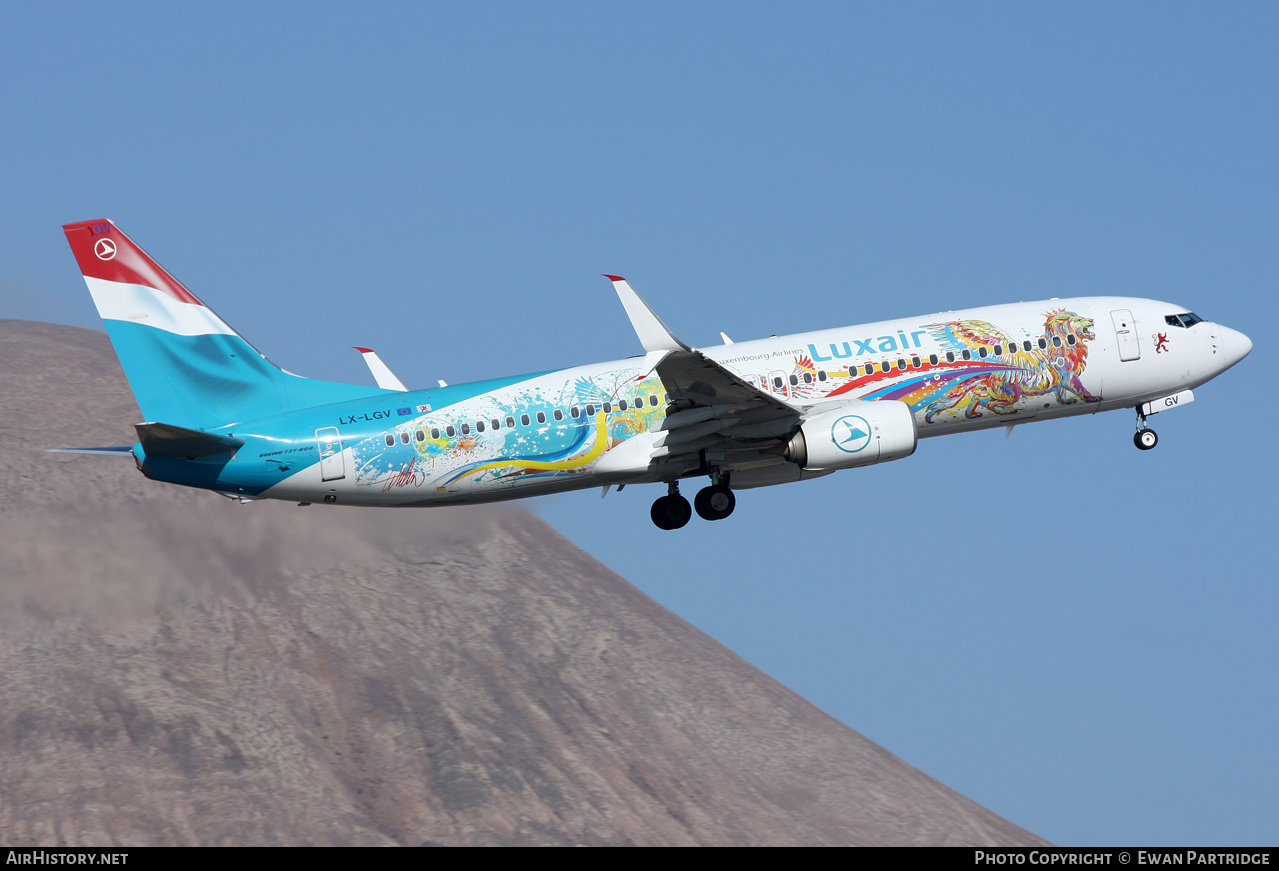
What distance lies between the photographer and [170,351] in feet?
137

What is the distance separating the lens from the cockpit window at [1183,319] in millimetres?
47562

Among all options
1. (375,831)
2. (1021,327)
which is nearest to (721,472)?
(1021,327)

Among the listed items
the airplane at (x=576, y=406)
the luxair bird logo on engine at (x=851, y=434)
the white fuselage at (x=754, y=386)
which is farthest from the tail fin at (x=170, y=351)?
the luxair bird logo on engine at (x=851, y=434)

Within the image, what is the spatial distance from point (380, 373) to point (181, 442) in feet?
23.5

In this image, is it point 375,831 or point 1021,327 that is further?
point 375,831

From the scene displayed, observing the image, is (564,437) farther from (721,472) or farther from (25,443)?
(25,443)

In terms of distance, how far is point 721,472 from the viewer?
4497cm

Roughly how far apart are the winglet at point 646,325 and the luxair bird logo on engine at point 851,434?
5.97 meters

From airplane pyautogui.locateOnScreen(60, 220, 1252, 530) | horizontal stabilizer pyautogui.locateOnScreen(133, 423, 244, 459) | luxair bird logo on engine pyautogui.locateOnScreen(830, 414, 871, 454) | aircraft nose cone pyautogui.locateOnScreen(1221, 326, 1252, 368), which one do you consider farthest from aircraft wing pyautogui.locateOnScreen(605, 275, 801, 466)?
aircraft nose cone pyautogui.locateOnScreen(1221, 326, 1252, 368)

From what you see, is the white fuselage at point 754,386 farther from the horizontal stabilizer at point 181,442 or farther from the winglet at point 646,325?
the winglet at point 646,325

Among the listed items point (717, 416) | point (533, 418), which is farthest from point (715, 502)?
point (533, 418)

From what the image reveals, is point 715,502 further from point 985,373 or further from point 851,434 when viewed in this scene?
point 985,373

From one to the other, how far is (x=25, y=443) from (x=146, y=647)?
76.2 ft

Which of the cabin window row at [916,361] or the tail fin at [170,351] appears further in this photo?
the cabin window row at [916,361]
